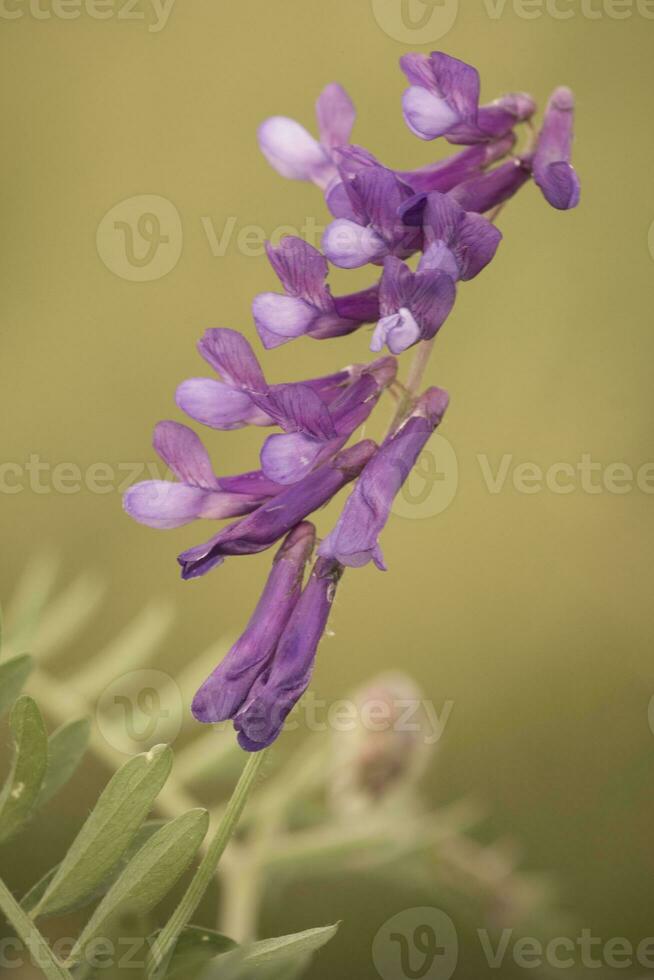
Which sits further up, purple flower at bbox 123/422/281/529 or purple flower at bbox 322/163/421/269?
purple flower at bbox 322/163/421/269

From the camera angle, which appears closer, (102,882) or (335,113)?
(102,882)

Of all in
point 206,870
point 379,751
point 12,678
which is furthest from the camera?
point 379,751

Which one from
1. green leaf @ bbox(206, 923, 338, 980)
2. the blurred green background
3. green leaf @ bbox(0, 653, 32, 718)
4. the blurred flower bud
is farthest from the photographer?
the blurred green background

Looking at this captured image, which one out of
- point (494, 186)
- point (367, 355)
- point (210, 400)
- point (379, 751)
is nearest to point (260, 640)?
point (210, 400)

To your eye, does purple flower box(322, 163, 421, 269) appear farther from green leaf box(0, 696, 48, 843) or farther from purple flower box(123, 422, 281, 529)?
green leaf box(0, 696, 48, 843)

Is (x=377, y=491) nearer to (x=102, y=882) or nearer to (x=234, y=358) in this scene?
(x=234, y=358)

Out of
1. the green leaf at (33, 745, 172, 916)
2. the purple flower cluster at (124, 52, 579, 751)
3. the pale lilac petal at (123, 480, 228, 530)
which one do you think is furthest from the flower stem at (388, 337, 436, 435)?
the green leaf at (33, 745, 172, 916)

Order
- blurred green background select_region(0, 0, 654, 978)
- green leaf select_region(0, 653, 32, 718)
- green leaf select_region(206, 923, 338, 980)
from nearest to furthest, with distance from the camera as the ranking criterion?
1. green leaf select_region(206, 923, 338, 980)
2. green leaf select_region(0, 653, 32, 718)
3. blurred green background select_region(0, 0, 654, 978)
